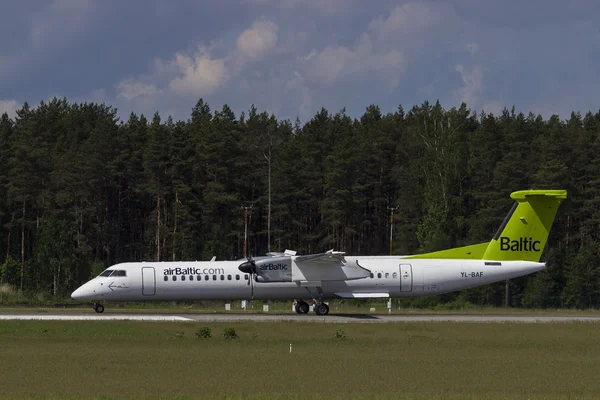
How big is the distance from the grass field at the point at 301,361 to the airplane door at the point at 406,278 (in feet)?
15.1

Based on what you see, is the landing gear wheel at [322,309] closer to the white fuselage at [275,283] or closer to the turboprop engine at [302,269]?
the white fuselage at [275,283]

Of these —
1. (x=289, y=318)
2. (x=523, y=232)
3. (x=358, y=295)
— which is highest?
(x=523, y=232)

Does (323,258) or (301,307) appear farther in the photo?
(301,307)

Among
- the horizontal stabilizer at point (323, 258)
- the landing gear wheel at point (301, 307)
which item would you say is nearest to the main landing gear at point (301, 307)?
the landing gear wheel at point (301, 307)

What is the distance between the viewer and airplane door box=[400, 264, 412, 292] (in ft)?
132

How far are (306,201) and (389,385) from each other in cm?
5551

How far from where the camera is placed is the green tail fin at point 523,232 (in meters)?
41.0

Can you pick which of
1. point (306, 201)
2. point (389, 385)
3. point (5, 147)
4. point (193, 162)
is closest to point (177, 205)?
point (193, 162)

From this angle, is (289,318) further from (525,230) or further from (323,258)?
(525,230)

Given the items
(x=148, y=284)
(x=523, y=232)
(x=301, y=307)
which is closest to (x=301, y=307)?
(x=301, y=307)

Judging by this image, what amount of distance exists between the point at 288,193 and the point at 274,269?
3618 centimetres

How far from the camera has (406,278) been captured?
40.2 metres

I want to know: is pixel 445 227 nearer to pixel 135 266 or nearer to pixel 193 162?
pixel 193 162

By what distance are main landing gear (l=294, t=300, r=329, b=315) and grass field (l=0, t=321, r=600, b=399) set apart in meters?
5.06
